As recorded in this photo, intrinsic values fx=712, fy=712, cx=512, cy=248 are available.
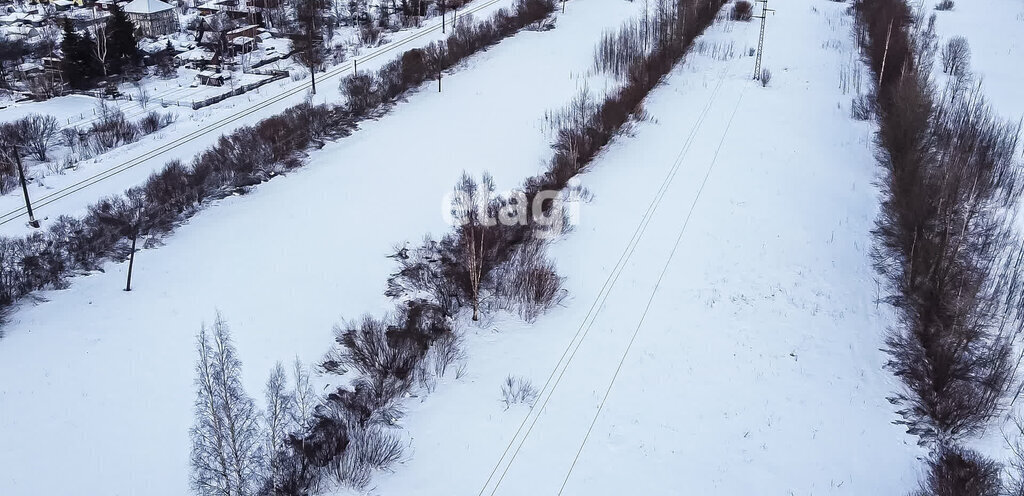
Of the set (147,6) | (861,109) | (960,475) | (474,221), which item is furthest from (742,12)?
(147,6)

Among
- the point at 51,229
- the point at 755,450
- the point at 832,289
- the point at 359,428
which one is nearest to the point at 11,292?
the point at 51,229

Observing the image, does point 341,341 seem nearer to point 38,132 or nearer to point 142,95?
point 38,132

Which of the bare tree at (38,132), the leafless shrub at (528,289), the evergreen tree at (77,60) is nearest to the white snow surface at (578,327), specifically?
the leafless shrub at (528,289)

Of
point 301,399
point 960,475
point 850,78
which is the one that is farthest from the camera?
point 850,78

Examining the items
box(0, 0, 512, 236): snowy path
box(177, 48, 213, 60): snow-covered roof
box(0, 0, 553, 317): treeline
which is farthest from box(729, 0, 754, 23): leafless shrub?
box(177, 48, 213, 60): snow-covered roof

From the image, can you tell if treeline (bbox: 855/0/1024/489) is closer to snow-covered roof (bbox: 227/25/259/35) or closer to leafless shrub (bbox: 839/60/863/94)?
leafless shrub (bbox: 839/60/863/94)

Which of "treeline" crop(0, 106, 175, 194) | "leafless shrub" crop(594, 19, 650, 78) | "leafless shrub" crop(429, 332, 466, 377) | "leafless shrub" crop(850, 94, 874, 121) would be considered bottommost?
"leafless shrub" crop(429, 332, 466, 377)
